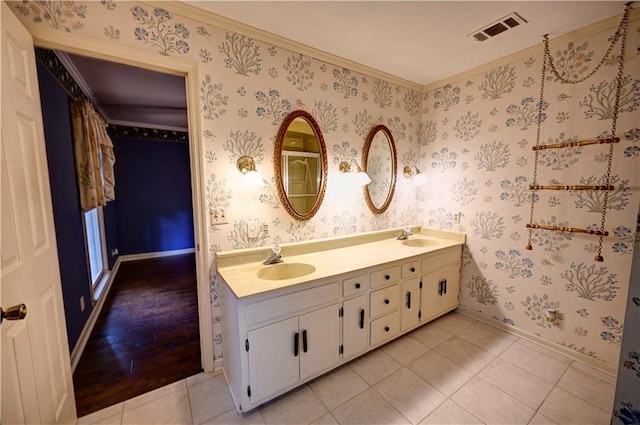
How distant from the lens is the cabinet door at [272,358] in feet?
4.90

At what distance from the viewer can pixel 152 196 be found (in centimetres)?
483

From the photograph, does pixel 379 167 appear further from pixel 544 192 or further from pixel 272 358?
pixel 272 358

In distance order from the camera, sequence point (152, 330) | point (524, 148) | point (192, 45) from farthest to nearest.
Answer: point (152, 330)
point (524, 148)
point (192, 45)

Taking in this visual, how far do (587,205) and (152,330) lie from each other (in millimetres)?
3707

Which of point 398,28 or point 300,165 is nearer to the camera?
point 398,28

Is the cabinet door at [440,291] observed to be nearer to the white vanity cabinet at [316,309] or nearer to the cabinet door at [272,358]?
the white vanity cabinet at [316,309]

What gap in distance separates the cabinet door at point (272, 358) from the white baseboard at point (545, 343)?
1908 millimetres

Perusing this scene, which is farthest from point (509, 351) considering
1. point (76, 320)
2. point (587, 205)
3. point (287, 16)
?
point (76, 320)

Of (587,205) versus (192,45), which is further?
(587,205)

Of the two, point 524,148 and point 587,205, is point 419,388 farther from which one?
point 524,148

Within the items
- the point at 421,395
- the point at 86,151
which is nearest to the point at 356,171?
the point at 421,395

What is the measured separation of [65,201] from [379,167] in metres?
2.69

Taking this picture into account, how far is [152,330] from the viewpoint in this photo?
2455 mm

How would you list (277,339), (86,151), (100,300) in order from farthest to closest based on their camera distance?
(100,300) < (86,151) < (277,339)
